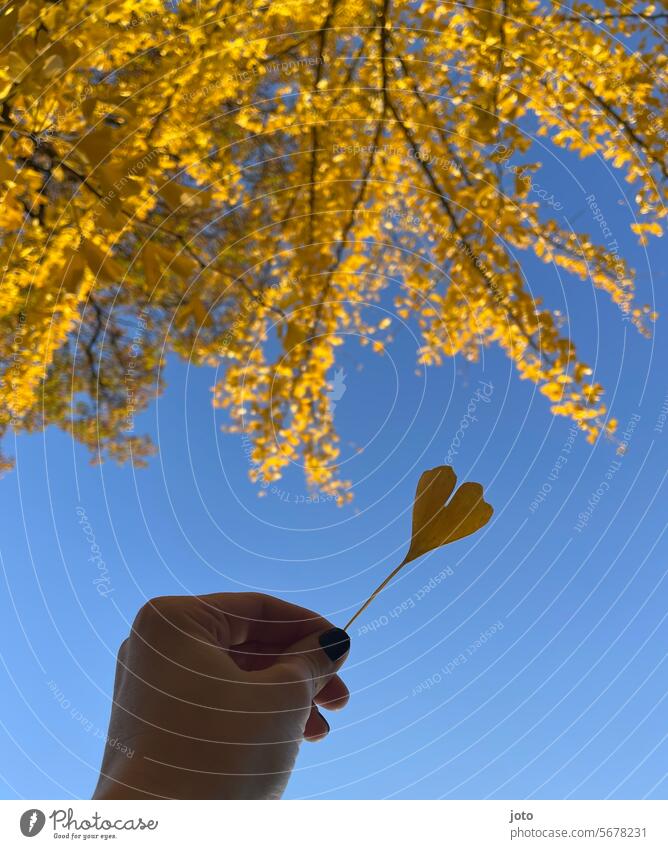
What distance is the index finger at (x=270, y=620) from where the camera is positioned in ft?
4.40

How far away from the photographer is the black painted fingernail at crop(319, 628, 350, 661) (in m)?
1.21

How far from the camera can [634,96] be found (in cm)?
182

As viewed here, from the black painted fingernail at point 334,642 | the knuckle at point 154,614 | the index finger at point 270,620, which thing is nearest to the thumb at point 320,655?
the black painted fingernail at point 334,642

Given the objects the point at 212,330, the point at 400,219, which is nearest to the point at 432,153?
the point at 400,219

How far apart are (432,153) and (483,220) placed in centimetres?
28

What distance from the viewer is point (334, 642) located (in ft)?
3.99

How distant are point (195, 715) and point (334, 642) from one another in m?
0.31

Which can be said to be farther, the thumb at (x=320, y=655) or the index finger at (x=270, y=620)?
the index finger at (x=270, y=620)

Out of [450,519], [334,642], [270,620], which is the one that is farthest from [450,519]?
[270,620]

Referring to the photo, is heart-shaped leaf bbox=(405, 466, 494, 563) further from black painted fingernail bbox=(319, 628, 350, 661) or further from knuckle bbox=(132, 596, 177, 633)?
knuckle bbox=(132, 596, 177, 633)

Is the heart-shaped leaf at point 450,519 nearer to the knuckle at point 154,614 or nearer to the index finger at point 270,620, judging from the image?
the index finger at point 270,620

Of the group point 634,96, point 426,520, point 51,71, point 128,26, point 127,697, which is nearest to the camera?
point 51,71

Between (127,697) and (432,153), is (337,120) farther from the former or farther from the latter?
(127,697)

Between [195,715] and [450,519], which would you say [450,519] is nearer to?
[450,519]
